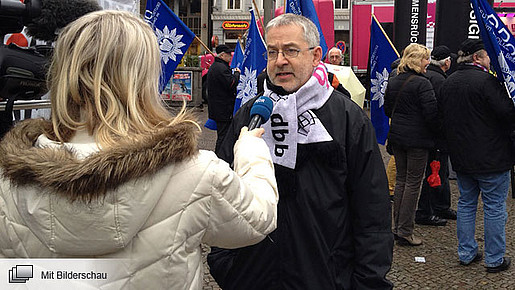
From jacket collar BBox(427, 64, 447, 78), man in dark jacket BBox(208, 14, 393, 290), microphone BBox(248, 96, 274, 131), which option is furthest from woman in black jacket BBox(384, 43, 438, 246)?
microphone BBox(248, 96, 274, 131)

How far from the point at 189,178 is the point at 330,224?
3.06 ft

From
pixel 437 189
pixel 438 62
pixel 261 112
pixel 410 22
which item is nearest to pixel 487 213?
pixel 437 189

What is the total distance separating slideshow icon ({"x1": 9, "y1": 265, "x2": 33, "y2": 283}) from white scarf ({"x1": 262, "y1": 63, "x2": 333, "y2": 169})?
3.55 ft

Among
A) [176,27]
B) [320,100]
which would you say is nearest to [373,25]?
[176,27]

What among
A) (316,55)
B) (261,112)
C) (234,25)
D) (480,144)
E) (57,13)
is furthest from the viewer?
(234,25)

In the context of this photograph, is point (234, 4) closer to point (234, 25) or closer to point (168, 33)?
point (234, 25)

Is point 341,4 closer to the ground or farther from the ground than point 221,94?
farther from the ground

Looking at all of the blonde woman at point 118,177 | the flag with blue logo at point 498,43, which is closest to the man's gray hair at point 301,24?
the blonde woman at point 118,177

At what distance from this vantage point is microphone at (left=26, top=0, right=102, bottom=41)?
2.20 meters

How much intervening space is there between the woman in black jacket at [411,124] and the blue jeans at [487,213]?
0.55 m

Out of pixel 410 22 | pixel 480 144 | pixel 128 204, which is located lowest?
pixel 480 144

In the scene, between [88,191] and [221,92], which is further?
[221,92]

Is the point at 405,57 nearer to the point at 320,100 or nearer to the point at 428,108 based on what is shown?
the point at 428,108

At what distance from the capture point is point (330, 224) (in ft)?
6.88
